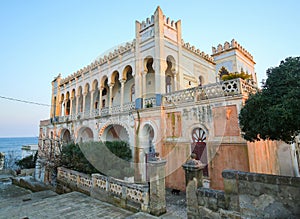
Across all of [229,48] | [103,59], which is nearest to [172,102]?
[103,59]

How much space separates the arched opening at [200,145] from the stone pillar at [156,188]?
3.15m

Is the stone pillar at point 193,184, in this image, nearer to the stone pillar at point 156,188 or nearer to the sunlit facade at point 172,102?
the stone pillar at point 156,188

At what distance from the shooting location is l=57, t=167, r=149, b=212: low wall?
534 centimetres

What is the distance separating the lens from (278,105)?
10.2 feet

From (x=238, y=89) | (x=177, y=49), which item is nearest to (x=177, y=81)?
→ (x=177, y=49)

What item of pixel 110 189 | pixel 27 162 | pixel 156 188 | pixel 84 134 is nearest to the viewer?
pixel 156 188

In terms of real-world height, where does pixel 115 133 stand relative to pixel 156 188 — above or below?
above

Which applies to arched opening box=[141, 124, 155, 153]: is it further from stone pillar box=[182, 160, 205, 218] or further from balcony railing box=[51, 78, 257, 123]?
stone pillar box=[182, 160, 205, 218]

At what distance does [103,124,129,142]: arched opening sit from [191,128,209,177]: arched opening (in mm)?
6824

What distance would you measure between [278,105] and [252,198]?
79.6 inches

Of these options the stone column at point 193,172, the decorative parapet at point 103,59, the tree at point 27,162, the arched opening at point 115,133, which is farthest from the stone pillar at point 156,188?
the tree at point 27,162

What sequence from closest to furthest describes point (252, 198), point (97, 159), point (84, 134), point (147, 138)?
point (252, 198), point (97, 159), point (147, 138), point (84, 134)

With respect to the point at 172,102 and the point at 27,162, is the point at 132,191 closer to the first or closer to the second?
the point at 172,102

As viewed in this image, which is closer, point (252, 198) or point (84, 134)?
point (252, 198)
